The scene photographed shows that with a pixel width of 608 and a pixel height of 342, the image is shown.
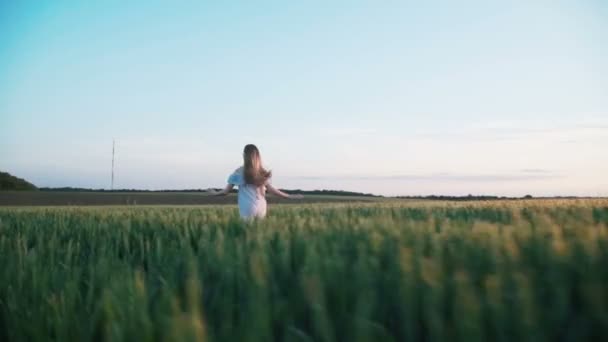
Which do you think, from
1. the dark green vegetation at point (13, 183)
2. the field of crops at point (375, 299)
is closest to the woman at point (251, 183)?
the field of crops at point (375, 299)

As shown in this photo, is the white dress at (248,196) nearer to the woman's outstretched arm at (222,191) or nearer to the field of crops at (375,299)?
the woman's outstretched arm at (222,191)

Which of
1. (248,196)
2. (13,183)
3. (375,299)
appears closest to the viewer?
(375,299)

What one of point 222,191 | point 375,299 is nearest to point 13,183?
point 222,191

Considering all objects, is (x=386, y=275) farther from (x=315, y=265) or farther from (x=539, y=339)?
(x=539, y=339)

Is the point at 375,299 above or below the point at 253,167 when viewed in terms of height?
below

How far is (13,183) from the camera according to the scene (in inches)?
2473

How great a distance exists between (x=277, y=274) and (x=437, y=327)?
2.71ft

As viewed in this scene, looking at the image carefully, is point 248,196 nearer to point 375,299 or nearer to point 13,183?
point 375,299

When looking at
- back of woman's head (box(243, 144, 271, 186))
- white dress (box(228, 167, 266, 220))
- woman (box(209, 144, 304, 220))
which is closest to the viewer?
back of woman's head (box(243, 144, 271, 186))

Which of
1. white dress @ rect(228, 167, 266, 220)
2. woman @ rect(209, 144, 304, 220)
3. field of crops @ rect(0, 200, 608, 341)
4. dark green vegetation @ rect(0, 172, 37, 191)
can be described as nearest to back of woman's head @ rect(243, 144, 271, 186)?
woman @ rect(209, 144, 304, 220)

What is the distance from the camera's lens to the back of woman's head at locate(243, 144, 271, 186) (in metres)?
9.01

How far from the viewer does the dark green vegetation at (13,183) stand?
202 ft

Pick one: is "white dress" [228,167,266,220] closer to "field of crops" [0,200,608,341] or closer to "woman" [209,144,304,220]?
"woman" [209,144,304,220]

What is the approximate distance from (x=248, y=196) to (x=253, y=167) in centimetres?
51
